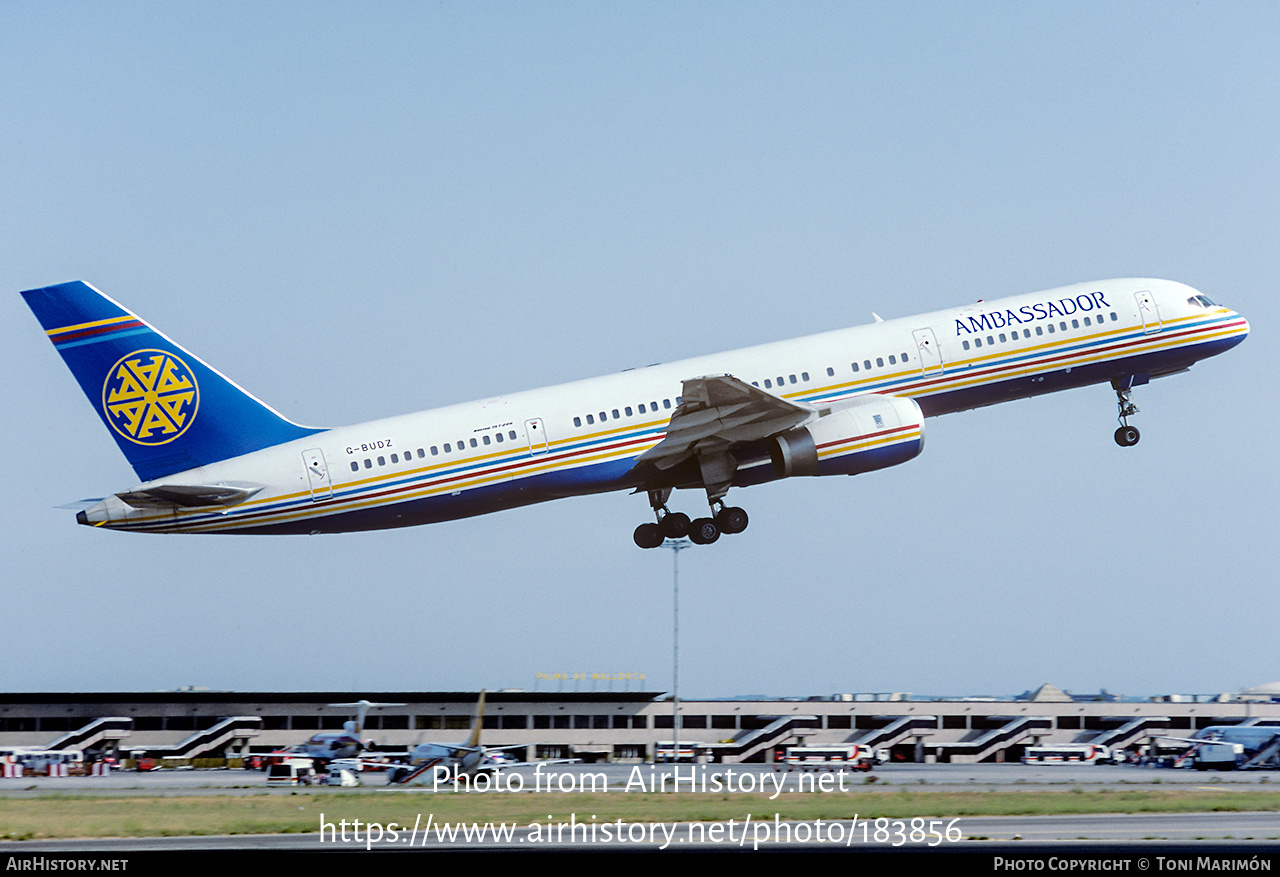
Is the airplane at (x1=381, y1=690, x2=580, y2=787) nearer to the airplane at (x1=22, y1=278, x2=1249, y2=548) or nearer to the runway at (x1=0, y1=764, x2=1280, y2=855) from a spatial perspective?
the runway at (x1=0, y1=764, x2=1280, y2=855)

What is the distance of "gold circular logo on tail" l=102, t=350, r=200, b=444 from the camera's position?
1645 inches

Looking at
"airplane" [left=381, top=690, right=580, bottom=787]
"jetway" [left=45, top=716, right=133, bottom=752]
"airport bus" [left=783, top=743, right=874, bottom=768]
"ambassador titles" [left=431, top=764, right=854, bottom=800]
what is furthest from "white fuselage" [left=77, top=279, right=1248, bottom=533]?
"jetway" [left=45, top=716, right=133, bottom=752]

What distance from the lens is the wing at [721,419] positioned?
138ft

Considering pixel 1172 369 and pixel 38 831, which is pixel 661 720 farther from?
pixel 38 831

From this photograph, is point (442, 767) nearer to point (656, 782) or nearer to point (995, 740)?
point (656, 782)

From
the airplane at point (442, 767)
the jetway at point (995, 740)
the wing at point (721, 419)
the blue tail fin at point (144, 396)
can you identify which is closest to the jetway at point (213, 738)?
the airplane at point (442, 767)

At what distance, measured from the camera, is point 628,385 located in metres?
44.0

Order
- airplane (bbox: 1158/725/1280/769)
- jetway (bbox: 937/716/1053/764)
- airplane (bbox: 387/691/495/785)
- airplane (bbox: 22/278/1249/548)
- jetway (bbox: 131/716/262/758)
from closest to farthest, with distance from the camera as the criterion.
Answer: airplane (bbox: 22/278/1249/548) < airplane (bbox: 387/691/495/785) < airplane (bbox: 1158/725/1280/769) < jetway (bbox: 937/716/1053/764) < jetway (bbox: 131/716/262/758)

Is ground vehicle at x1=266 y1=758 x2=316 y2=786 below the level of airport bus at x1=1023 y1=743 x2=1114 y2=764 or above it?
above

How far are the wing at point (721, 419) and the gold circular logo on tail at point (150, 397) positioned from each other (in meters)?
14.4

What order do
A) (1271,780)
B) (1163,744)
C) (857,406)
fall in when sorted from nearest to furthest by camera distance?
(857,406), (1271,780), (1163,744)

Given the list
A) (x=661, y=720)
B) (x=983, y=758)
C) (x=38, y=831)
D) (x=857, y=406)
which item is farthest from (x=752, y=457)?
(x=661, y=720)

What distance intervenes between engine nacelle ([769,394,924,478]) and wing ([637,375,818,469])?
0.63 meters

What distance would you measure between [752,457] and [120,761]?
48986 millimetres
